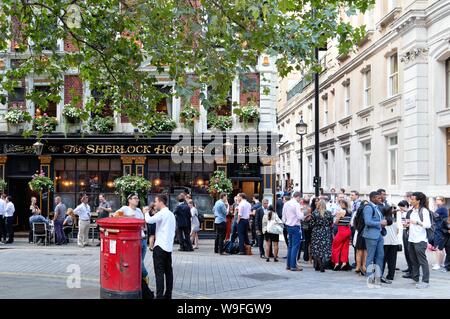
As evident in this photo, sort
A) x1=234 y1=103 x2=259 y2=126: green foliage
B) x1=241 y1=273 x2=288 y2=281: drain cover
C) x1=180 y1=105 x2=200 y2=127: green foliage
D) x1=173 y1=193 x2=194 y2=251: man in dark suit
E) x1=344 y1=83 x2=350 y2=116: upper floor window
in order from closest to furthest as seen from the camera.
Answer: x1=241 y1=273 x2=288 y2=281: drain cover, x1=173 y1=193 x2=194 y2=251: man in dark suit, x1=180 y1=105 x2=200 y2=127: green foliage, x1=234 y1=103 x2=259 y2=126: green foliage, x1=344 y1=83 x2=350 y2=116: upper floor window

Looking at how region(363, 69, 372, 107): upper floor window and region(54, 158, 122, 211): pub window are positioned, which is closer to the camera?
region(54, 158, 122, 211): pub window

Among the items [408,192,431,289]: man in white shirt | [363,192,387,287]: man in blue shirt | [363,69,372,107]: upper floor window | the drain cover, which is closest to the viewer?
[408,192,431,289]: man in white shirt

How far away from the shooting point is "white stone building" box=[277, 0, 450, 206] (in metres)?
20.3

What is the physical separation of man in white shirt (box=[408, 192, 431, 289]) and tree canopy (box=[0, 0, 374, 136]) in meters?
3.71

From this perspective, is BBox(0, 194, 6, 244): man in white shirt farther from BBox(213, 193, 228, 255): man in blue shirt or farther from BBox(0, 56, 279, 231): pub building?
BBox(213, 193, 228, 255): man in blue shirt

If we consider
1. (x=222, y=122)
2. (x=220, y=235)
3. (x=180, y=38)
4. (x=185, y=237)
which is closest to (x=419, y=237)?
(x=180, y=38)

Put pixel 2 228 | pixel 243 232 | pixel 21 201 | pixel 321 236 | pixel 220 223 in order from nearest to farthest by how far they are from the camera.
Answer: pixel 321 236 < pixel 243 232 < pixel 220 223 < pixel 2 228 < pixel 21 201

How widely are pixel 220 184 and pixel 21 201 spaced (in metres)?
9.66

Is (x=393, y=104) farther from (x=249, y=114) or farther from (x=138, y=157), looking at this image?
(x=138, y=157)

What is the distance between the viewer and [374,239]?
11953 mm

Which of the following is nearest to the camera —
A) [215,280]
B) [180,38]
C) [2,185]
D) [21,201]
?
[180,38]

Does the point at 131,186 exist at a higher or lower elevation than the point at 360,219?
higher

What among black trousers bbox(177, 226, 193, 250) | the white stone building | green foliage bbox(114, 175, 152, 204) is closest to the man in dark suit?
black trousers bbox(177, 226, 193, 250)

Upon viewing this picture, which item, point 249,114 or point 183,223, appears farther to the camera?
point 249,114
